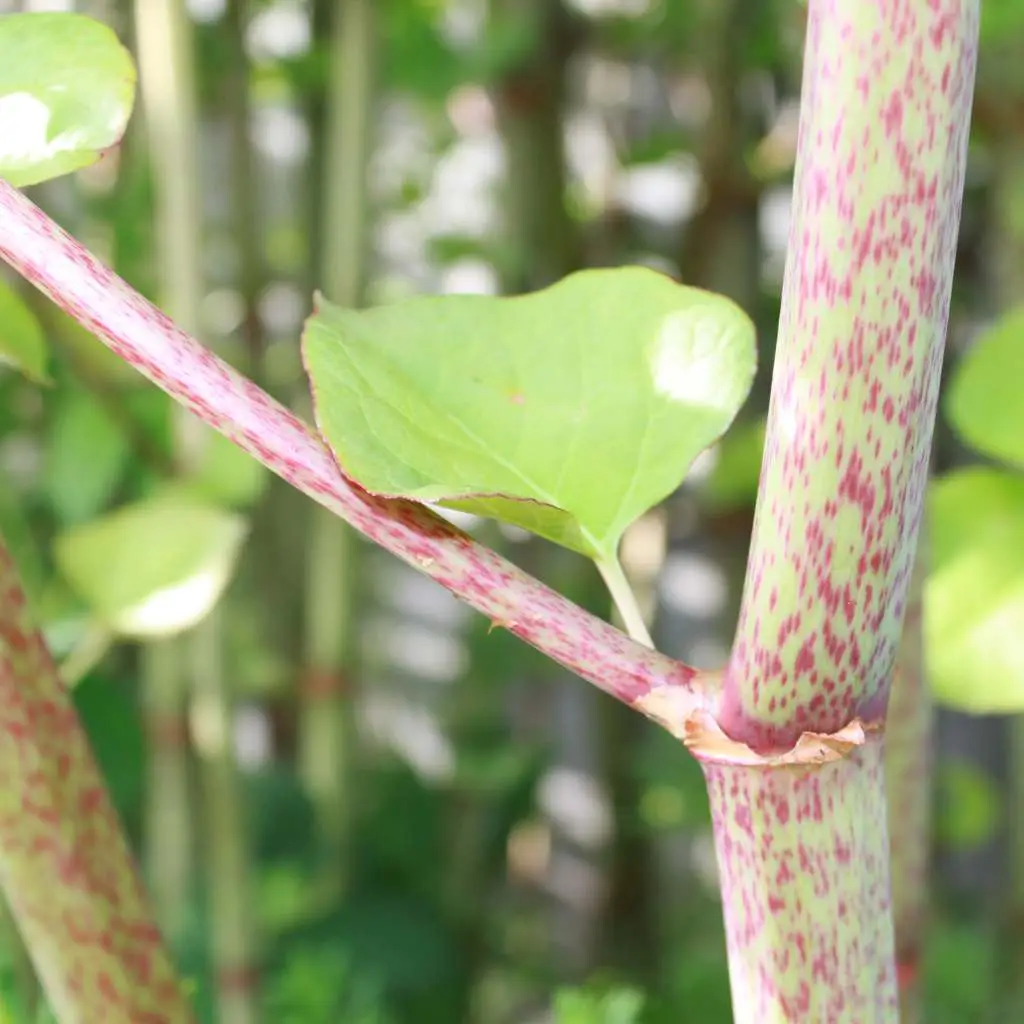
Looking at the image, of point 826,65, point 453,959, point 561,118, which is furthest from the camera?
point 561,118

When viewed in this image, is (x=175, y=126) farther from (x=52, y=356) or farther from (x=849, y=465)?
(x=849, y=465)

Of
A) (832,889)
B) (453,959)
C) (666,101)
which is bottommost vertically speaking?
(453,959)

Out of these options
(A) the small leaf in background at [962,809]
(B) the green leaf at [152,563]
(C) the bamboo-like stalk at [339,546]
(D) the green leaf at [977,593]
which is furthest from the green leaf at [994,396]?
(A) the small leaf in background at [962,809]

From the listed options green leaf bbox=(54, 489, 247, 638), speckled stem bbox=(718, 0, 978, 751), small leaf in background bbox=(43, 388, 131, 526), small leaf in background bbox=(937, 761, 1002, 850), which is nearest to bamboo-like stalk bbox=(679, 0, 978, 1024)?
speckled stem bbox=(718, 0, 978, 751)

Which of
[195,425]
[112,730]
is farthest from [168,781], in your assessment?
[195,425]

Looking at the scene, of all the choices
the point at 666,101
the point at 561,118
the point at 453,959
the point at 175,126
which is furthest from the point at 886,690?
the point at 666,101

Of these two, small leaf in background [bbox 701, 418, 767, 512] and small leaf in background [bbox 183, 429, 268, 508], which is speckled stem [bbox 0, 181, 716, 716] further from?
small leaf in background [bbox 701, 418, 767, 512]
